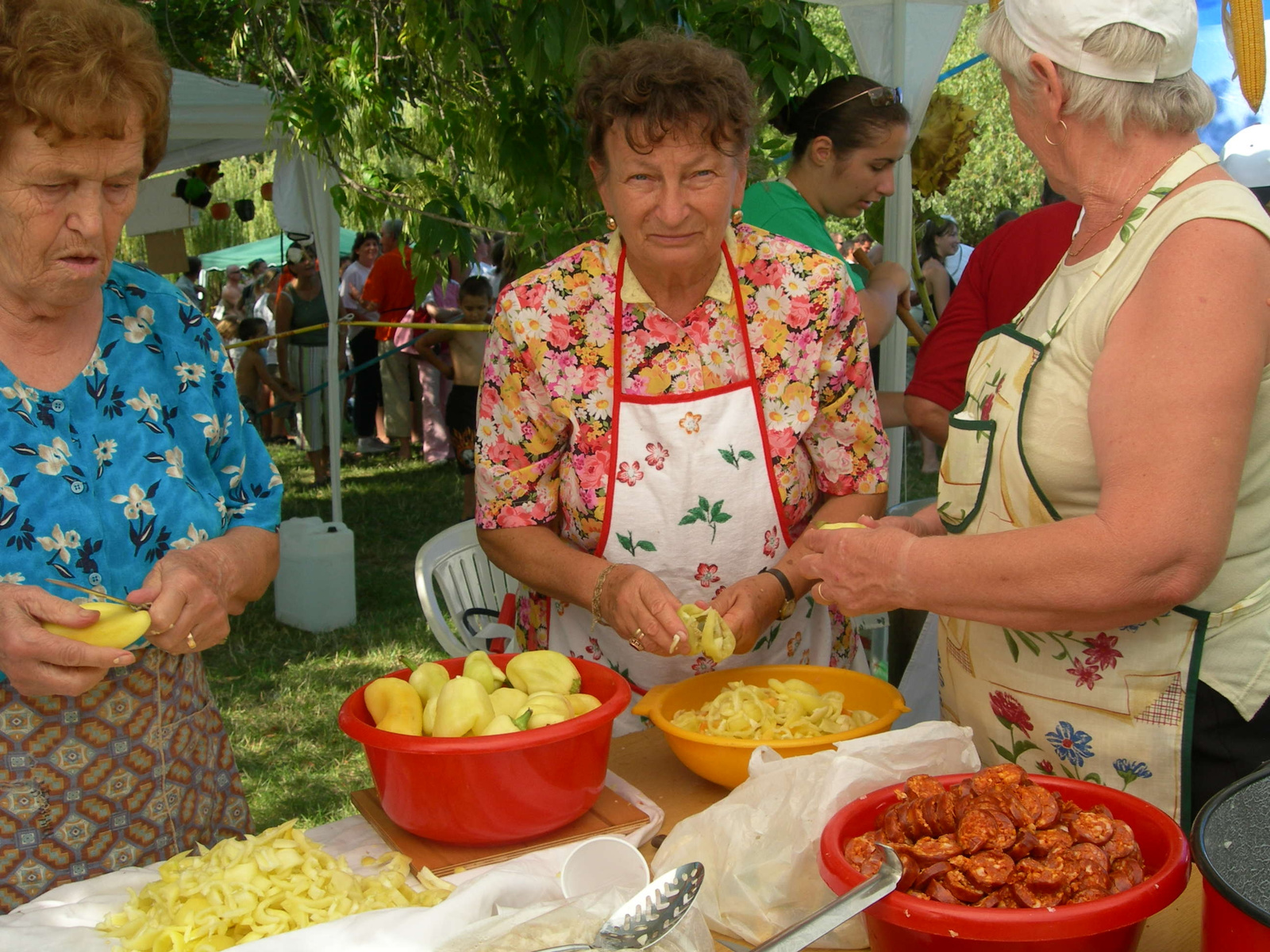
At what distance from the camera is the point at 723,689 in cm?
198

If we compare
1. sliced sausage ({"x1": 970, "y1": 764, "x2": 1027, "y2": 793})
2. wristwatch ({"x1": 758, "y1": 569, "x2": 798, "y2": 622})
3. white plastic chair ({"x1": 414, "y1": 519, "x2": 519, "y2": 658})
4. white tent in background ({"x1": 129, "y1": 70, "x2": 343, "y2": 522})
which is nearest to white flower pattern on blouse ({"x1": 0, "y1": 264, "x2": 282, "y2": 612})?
wristwatch ({"x1": 758, "y1": 569, "x2": 798, "y2": 622})

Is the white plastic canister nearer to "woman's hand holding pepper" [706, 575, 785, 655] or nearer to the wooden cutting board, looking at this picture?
"woman's hand holding pepper" [706, 575, 785, 655]

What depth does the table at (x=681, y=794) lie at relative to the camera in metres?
1.29

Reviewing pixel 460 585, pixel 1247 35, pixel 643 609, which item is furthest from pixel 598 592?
pixel 1247 35

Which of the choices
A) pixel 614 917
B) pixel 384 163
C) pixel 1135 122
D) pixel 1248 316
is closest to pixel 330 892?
pixel 614 917

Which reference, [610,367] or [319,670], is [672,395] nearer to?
[610,367]

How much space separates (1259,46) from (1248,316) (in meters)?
0.94

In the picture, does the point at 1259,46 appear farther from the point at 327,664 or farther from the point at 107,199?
the point at 327,664

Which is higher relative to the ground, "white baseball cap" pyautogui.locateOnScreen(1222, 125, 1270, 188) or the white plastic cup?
"white baseball cap" pyautogui.locateOnScreen(1222, 125, 1270, 188)

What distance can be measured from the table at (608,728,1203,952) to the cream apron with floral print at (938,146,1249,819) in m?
0.18

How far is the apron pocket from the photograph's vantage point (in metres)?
1.62

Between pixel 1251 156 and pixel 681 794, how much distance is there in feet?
9.80

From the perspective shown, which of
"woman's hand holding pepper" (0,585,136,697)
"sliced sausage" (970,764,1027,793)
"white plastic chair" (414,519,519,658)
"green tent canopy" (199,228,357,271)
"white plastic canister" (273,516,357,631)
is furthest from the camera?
"green tent canopy" (199,228,357,271)

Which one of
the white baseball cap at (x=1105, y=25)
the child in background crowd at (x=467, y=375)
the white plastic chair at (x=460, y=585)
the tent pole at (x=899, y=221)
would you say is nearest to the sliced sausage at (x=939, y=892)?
the white baseball cap at (x=1105, y=25)
